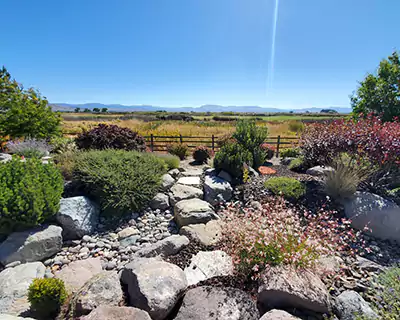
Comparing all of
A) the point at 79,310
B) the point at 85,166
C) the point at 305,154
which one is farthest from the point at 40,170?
the point at 305,154

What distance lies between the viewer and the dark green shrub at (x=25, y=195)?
338 cm

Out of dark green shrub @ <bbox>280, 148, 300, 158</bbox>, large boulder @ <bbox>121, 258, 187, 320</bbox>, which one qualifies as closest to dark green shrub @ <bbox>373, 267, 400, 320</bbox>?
large boulder @ <bbox>121, 258, 187, 320</bbox>

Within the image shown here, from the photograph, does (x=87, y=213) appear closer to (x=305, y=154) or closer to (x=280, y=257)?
(x=280, y=257)

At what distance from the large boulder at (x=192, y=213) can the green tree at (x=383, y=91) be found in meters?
9.54

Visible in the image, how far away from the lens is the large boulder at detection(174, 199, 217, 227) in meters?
4.40

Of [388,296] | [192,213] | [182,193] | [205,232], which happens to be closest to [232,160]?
[182,193]

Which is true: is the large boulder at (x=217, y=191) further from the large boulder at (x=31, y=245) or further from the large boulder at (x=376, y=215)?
the large boulder at (x=31, y=245)

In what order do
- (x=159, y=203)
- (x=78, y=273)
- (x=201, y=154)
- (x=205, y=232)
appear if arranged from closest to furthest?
(x=78, y=273) → (x=205, y=232) → (x=159, y=203) → (x=201, y=154)

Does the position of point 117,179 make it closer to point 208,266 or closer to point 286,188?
point 208,266

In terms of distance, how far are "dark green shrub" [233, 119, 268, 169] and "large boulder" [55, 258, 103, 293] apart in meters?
5.45

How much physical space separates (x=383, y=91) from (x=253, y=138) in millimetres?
7959

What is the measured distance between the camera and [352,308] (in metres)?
2.30

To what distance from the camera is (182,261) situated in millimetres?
3248

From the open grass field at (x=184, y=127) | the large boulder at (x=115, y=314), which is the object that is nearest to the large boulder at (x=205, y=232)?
the large boulder at (x=115, y=314)
